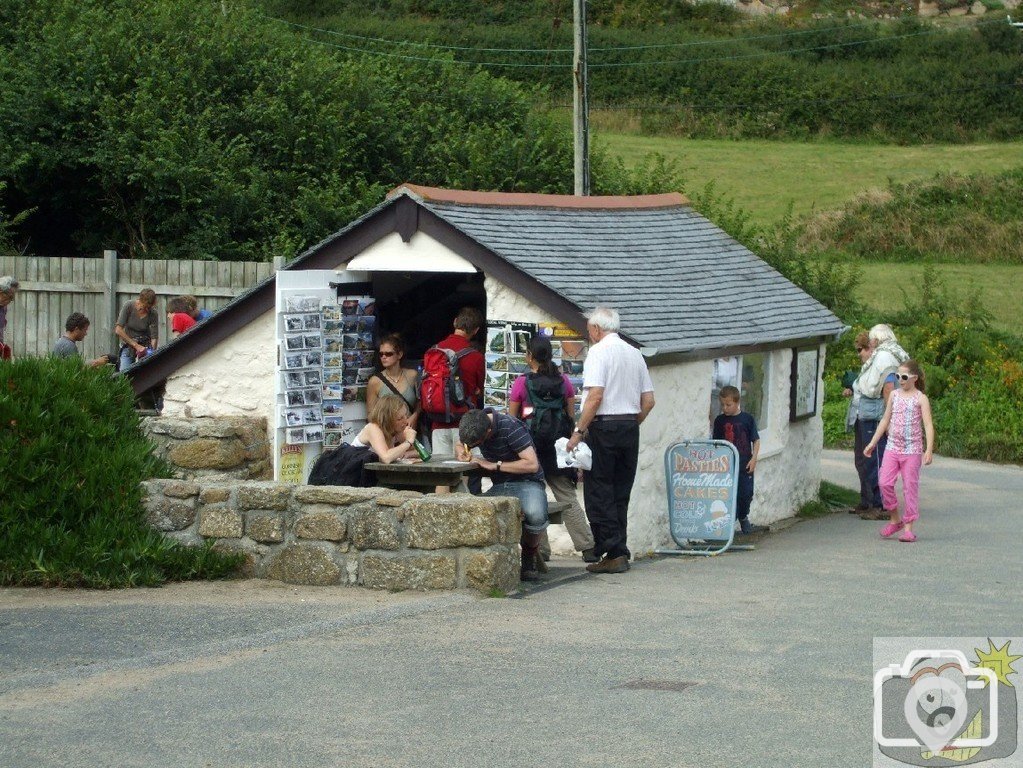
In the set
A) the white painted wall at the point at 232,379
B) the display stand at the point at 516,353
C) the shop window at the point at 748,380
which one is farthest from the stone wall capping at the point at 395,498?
the shop window at the point at 748,380

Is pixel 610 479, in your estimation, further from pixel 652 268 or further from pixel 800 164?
pixel 800 164

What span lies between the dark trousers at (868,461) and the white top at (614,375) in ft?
15.3

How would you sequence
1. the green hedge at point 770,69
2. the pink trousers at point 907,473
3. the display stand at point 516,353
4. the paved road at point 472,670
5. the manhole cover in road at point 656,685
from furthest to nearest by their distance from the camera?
the green hedge at point 770,69 → the pink trousers at point 907,473 → the display stand at point 516,353 → the manhole cover in road at point 656,685 → the paved road at point 472,670

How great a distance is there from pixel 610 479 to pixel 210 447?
13.1ft

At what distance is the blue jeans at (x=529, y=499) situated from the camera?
1055 centimetres

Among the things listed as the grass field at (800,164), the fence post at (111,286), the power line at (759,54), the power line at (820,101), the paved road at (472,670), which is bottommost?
the paved road at (472,670)

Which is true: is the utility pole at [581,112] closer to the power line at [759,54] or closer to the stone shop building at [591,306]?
the stone shop building at [591,306]

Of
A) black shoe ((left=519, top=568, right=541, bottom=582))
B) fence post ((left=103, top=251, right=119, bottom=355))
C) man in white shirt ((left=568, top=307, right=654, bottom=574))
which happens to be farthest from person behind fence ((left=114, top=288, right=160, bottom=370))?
black shoe ((left=519, top=568, right=541, bottom=582))

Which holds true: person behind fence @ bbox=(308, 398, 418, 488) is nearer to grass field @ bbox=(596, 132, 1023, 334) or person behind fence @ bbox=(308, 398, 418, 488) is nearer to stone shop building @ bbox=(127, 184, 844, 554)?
stone shop building @ bbox=(127, 184, 844, 554)

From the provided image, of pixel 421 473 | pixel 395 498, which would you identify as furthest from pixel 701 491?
pixel 395 498

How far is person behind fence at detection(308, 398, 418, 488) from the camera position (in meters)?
10.9

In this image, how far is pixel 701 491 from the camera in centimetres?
1306

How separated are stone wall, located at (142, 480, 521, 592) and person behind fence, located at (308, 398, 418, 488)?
700 millimetres

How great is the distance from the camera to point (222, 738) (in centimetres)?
654
